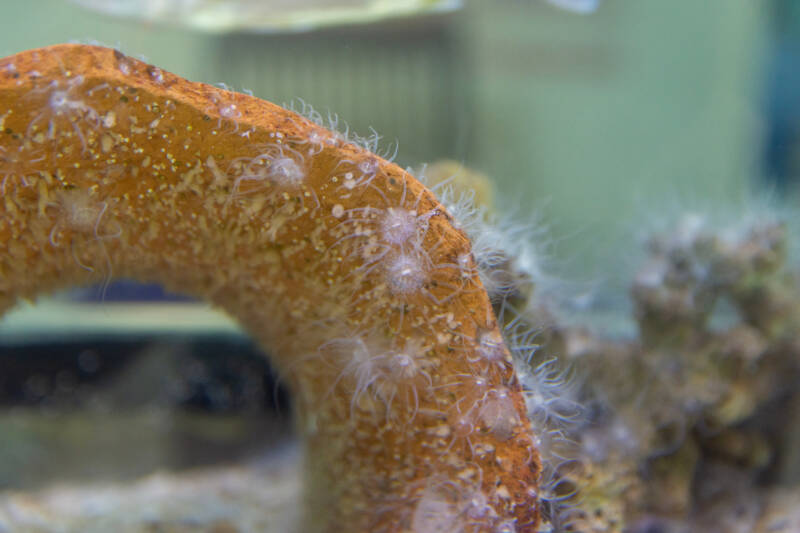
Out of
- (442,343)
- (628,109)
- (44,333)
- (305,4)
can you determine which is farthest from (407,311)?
(628,109)

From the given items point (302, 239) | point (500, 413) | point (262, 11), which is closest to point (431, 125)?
point (262, 11)

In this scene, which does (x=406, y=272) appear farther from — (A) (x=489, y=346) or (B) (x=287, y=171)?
(B) (x=287, y=171)

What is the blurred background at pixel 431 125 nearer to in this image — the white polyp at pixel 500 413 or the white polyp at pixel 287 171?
the white polyp at pixel 500 413

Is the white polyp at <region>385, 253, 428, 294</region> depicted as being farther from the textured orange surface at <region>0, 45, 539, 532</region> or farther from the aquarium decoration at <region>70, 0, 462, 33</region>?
the aquarium decoration at <region>70, 0, 462, 33</region>

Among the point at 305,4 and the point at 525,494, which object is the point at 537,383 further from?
the point at 305,4

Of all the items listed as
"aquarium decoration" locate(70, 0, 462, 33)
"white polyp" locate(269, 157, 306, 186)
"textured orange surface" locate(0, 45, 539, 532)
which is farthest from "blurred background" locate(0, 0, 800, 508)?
→ "white polyp" locate(269, 157, 306, 186)
